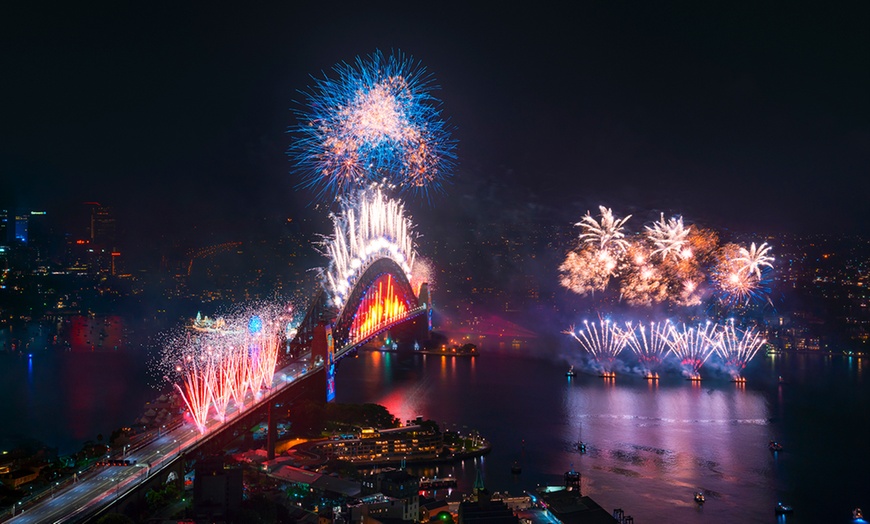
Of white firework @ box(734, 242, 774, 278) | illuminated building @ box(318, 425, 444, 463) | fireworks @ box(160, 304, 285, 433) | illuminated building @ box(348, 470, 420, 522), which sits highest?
white firework @ box(734, 242, 774, 278)

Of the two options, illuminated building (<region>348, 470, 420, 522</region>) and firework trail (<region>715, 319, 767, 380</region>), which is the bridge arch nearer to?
illuminated building (<region>348, 470, 420, 522</region>)

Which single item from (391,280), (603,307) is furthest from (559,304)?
(391,280)

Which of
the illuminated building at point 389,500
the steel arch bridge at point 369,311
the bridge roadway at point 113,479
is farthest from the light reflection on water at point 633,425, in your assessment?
the bridge roadway at point 113,479

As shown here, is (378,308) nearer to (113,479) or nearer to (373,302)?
(373,302)

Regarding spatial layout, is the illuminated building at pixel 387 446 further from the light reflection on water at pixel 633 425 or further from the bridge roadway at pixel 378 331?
the bridge roadway at pixel 378 331

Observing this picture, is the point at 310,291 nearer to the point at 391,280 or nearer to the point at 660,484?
the point at 391,280

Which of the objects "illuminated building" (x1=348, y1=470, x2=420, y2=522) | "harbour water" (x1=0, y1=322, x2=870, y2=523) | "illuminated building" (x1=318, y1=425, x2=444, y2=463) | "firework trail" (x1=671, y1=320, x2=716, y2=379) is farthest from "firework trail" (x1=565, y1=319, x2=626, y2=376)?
"illuminated building" (x1=348, y1=470, x2=420, y2=522)
